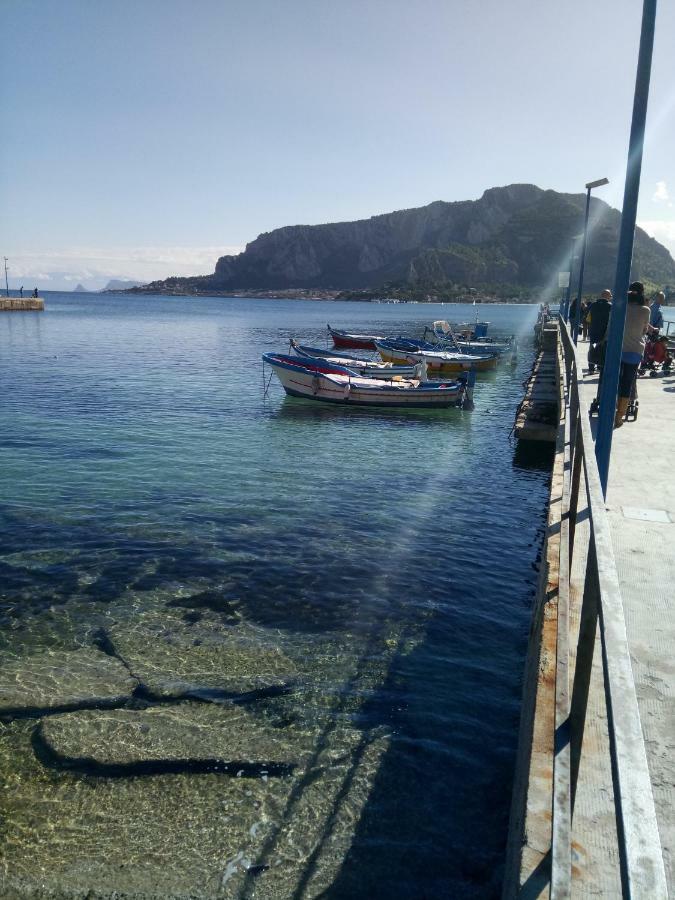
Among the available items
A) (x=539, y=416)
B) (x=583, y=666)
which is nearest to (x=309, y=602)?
(x=583, y=666)

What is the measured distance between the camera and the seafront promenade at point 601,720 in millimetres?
1822

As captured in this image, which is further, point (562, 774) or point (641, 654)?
point (641, 654)

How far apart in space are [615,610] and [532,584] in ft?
27.9

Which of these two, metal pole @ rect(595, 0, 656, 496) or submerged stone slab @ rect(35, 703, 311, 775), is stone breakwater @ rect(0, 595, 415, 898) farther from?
metal pole @ rect(595, 0, 656, 496)

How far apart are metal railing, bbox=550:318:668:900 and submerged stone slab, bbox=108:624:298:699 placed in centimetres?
430

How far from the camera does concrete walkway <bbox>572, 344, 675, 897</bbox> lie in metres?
3.49

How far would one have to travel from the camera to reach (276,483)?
53.1ft

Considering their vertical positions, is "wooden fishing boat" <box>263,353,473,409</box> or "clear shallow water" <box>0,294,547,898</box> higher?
"wooden fishing boat" <box>263,353,473,409</box>

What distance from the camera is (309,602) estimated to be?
963 centimetres

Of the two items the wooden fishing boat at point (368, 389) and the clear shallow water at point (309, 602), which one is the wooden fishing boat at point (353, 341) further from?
the clear shallow water at point (309, 602)

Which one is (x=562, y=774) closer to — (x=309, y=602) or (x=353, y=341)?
(x=309, y=602)

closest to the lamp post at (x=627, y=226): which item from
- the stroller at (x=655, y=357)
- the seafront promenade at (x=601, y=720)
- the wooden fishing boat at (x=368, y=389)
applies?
the seafront promenade at (x=601, y=720)

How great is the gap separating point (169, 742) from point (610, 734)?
18.6ft

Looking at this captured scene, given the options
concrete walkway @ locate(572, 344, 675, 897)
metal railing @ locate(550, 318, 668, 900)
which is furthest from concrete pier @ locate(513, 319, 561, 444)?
metal railing @ locate(550, 318, 668, 900)
